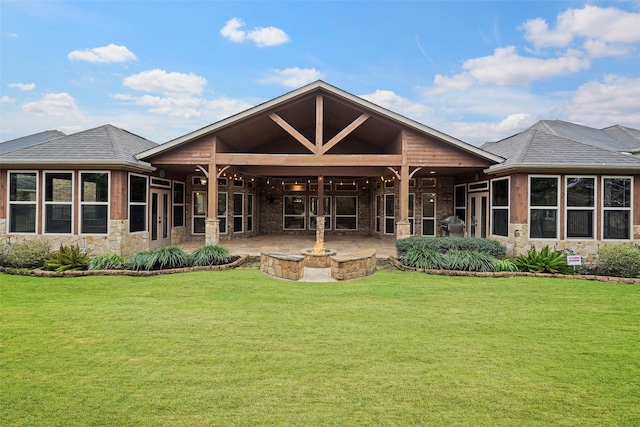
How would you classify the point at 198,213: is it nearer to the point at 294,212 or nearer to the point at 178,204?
the point at 178,204

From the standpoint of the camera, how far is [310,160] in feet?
34.1

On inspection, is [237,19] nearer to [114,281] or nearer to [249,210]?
[249,210]

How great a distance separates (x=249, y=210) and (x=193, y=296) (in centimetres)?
999

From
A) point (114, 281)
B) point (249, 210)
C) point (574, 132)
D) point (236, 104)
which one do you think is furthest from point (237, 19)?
point (236, 104)

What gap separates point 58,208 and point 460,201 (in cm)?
1414

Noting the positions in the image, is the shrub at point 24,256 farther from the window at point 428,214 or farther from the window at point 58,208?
the window at point 428,214

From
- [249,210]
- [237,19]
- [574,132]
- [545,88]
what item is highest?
[237,19]

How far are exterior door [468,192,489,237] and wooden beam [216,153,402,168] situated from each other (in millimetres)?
3769

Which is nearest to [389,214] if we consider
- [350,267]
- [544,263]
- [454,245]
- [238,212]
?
[454,245]

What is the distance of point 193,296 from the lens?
6086mm

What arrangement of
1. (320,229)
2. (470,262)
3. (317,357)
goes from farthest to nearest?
(320,229), (470,262), (317,357)

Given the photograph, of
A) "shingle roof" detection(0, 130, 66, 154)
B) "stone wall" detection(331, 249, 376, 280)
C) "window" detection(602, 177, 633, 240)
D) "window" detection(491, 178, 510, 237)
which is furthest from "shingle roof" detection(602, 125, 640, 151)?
Answer: "shingle roof" detection(0, 130, 66, 154)

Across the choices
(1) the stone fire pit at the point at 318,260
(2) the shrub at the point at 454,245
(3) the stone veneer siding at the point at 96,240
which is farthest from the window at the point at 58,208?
(2) the shrub at the point at 454,245

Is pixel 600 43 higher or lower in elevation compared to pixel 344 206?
higher
